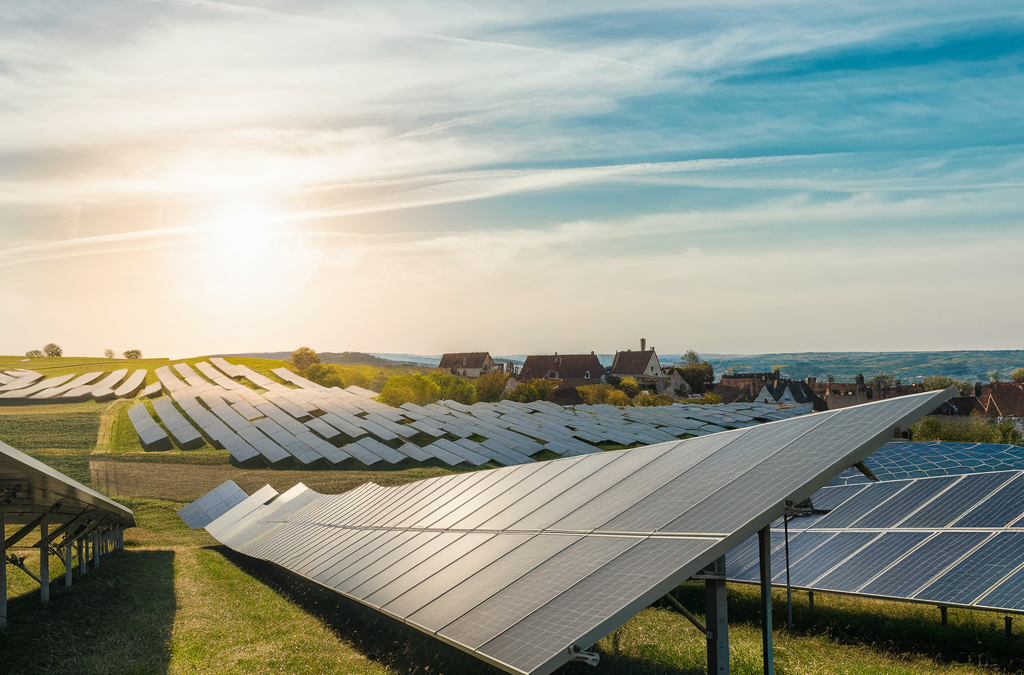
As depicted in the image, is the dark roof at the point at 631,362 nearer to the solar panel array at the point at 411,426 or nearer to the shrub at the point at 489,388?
the shrub at the point at 489,388

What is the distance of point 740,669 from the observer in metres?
10.3

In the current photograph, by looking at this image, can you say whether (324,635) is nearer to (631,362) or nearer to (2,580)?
(2,580)

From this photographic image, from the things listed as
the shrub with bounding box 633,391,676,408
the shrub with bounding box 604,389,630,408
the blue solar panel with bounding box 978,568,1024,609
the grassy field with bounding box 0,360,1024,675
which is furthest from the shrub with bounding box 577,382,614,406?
the blue solar panel with bounding box 978,568,1024,609

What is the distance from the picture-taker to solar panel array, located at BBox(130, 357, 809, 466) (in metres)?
51.3

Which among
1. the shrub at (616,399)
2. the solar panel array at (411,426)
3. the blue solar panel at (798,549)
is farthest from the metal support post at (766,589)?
the shrub at (616,399)

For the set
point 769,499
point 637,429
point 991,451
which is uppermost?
point 769,499

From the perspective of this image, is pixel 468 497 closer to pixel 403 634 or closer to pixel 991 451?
pixel 403 634

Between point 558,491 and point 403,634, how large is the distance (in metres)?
4.54

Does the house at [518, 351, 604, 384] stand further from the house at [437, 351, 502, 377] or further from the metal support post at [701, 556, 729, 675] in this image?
the metal support post at [701, 556, 729, 675]

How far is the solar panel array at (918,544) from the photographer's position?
508 inches

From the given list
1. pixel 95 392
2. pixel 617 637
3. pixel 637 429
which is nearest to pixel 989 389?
pixel 637 429

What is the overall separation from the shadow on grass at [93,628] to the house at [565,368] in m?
121

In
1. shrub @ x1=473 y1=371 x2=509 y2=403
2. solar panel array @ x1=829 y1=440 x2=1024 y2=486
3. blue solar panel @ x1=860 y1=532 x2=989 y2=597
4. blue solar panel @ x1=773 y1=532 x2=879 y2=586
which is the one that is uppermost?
solar panel array @ x1=829 y1=440 x2=1024 y2=486

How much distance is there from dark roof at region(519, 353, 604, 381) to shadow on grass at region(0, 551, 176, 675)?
12188 centimetres
